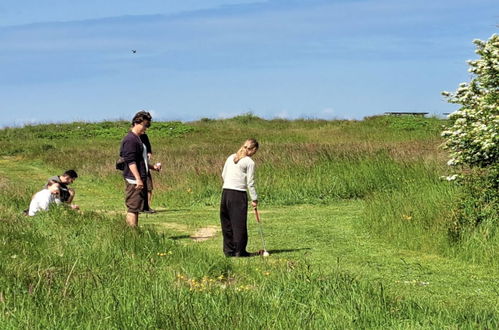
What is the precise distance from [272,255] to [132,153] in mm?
2839

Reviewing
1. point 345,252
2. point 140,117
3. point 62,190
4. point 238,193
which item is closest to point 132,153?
point 140,117

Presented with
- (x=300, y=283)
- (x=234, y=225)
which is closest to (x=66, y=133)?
(x=234, y=225)

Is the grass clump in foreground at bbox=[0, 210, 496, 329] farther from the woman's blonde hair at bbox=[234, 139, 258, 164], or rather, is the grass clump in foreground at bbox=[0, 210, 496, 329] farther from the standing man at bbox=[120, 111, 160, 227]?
the standing man at bbox=[120, 111, 160, 227]

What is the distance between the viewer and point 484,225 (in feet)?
38.6

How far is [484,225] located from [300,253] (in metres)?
2.82

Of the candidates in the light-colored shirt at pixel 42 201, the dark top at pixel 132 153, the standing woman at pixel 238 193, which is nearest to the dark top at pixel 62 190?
the light-colored shirt at pixel 42 201

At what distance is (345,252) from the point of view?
12.4 metres

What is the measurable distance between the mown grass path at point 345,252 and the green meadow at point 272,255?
3 centimetres

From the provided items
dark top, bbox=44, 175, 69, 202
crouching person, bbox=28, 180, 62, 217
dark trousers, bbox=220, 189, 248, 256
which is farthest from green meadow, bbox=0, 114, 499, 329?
dark top, bbox=44, 175, 69, 202

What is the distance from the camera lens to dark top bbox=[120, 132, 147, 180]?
12734 mm

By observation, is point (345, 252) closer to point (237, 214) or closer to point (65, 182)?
point (237, 214)

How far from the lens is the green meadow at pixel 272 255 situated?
6625mm

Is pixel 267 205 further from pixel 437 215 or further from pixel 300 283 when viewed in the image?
pixel 300 283

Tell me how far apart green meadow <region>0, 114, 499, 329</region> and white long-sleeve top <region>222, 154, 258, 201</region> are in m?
1.07
